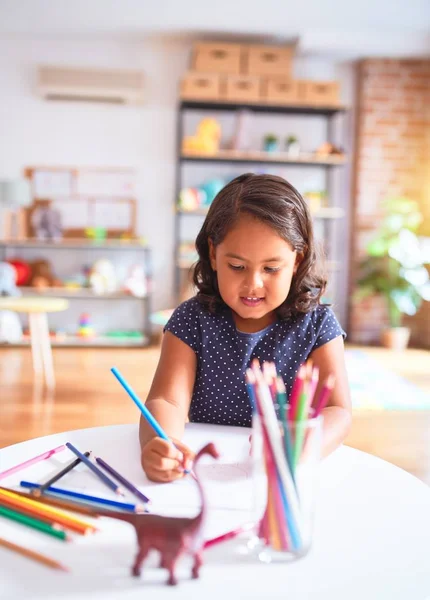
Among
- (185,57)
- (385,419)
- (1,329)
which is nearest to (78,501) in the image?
(385,419)

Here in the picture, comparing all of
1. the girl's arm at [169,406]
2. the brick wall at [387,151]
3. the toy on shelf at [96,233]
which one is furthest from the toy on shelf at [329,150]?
the girl's arm at [169,406]

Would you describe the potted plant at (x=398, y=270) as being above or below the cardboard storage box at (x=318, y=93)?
below

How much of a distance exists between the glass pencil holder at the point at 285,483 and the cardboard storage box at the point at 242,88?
175 inches

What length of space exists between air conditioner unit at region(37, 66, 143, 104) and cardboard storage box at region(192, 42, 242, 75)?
0.51m

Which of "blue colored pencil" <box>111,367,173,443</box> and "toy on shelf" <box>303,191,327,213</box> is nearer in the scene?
"blue colored pencil" <box>111,367,173,443</box>

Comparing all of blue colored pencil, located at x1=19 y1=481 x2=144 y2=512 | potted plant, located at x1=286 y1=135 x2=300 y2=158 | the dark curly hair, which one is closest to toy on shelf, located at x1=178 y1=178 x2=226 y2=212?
potted plant, located at x1=286 y1=135 x2=300 y2=158

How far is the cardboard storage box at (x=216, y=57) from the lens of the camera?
15.3 feet

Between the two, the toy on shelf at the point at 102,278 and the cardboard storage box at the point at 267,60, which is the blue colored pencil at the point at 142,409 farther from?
the cardboard storage box at the point at 267,60

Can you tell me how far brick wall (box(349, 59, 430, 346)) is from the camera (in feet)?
16.3

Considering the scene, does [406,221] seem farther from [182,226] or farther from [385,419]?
[385,419]

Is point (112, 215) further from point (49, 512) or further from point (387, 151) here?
point (49, 512)

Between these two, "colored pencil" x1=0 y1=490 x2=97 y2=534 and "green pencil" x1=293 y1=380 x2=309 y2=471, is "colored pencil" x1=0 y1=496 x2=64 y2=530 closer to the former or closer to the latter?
"colored pencil" x1=0 y1=490 x2=97 y2=534

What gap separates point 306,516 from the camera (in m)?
0.55

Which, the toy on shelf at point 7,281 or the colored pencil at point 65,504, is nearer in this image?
the colored pencil at point 65,504
